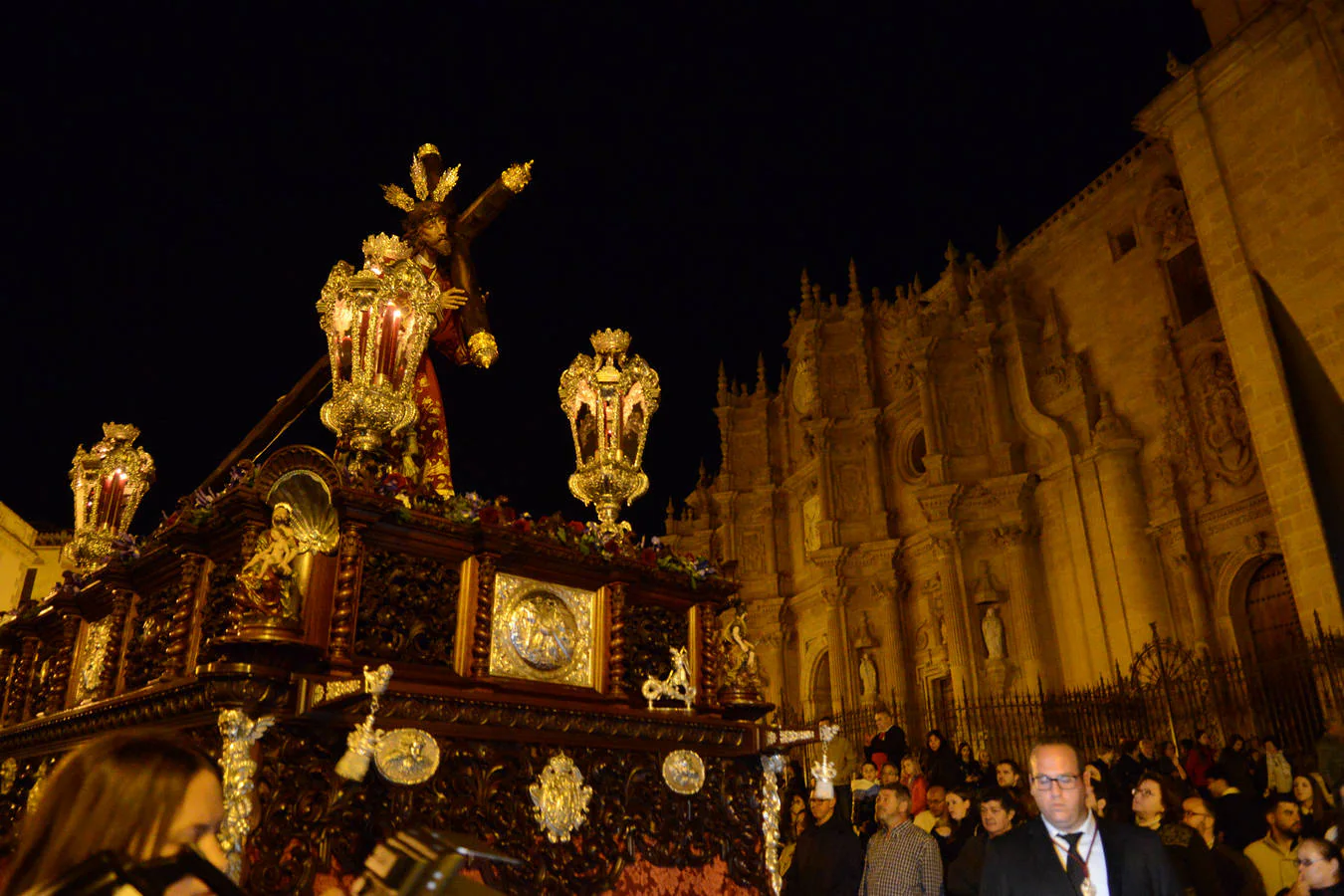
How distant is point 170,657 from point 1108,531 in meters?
22.0

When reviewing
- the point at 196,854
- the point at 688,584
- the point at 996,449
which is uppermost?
the point at 996,449

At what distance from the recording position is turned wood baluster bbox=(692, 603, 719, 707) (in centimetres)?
617

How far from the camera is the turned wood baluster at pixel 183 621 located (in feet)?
16.4

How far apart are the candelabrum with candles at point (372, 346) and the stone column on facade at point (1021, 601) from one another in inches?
834

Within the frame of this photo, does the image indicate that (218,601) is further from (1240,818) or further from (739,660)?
(1240,818)

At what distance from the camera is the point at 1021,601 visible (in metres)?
24.3

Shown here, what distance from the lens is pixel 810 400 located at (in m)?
32.2

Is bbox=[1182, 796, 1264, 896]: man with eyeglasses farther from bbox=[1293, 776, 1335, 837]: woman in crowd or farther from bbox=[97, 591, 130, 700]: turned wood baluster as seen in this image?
bbox=[97, 591, 130, 700]: turned wood baluster

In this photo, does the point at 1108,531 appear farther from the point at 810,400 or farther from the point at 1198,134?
the point at 810,400

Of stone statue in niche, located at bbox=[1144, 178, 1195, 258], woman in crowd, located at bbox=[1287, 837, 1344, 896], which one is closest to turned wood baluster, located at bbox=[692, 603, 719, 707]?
woman in crowd, located at bbox=[1287, 837, 1344, 896]

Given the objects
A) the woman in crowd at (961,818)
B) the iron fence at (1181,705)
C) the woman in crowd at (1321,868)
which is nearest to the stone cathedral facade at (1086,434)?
the iron fence at (1181,705)

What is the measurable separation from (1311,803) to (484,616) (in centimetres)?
808

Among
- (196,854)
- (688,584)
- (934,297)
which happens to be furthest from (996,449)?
(196,854)

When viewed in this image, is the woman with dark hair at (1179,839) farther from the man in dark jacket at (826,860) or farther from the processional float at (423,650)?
the processional float at (423,650)
